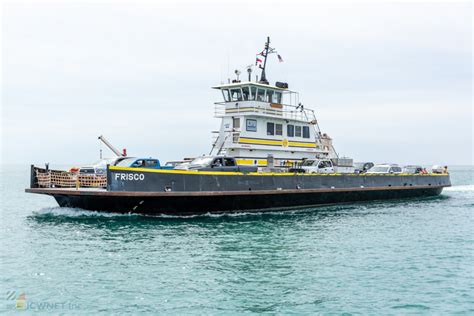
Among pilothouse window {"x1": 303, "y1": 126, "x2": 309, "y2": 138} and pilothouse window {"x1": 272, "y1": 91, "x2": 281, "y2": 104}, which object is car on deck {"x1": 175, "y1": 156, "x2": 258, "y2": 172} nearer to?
pilothouse window {"x1": 272, "y1": 91, "x2": 281, "y2": 104}

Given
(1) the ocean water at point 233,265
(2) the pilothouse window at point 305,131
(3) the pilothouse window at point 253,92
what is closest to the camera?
(1) the ocean water at point 233,265

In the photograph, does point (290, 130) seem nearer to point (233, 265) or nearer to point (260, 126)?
point (260, 126)

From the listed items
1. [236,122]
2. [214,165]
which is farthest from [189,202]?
[236,122]

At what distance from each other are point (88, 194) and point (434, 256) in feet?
43.5

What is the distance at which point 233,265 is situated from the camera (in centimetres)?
1223

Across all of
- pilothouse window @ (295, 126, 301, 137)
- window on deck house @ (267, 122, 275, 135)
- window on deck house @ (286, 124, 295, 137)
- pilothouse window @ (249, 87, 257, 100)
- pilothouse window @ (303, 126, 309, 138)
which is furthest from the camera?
pilothouse window @ (303, 126, 309, 138)

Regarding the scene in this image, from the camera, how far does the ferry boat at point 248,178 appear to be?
19625 mm

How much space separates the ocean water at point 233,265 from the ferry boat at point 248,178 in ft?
3.25

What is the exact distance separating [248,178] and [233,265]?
10.1m

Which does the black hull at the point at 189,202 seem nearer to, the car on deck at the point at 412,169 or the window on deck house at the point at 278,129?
the window on deck house at the point at 278,129

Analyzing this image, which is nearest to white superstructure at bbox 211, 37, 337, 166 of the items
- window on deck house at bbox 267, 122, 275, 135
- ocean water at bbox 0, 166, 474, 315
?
window on deck house at bbox 267, 122, 275, 135

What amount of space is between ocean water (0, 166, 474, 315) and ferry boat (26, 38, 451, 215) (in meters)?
0.99

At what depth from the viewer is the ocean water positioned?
937 centimetres

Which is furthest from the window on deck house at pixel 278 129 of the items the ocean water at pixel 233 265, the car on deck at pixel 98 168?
the car on deck at pixel 98 168
